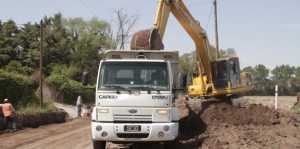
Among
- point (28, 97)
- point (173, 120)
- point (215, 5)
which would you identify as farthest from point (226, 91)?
point (215, 5)

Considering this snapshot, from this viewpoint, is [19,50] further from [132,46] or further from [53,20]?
[132,46]

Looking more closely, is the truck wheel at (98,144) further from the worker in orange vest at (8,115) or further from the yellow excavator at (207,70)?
the worker in orange vest at (8,115)

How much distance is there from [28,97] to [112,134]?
2119cm

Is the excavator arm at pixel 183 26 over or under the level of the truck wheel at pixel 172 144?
over

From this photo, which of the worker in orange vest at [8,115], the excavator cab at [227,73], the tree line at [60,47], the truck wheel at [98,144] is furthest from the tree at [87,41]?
the truck wheel at [98,144]

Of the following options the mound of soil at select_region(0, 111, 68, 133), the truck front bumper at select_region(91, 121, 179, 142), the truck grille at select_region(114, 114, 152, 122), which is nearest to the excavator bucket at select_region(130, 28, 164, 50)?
the truck grille at select_region(114, 114, 152, 122)

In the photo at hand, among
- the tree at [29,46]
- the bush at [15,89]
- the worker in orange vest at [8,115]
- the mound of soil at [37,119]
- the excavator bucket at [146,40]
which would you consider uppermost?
the tree at [29,46]

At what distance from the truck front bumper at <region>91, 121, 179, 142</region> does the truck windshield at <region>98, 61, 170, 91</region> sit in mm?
983

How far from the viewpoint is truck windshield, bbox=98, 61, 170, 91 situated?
11.4m

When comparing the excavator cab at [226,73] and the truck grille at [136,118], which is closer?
the truck grille at [136,118]

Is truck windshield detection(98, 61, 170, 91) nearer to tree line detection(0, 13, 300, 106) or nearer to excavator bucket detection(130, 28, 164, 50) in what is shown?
excavator bucket detection(130, 28, 164, 50)

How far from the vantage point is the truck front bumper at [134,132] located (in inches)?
428

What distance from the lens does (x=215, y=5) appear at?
135ft

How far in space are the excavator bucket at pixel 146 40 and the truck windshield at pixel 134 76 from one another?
290 cm
